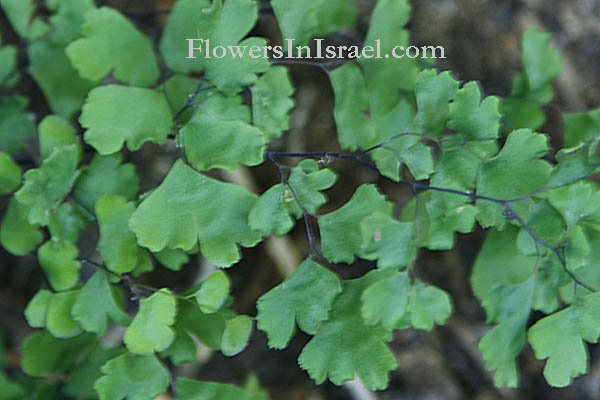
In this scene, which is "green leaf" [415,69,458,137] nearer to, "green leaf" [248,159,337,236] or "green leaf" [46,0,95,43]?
"green leaf" [248,159,337,236]

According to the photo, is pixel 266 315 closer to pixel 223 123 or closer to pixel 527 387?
pixel 223 123

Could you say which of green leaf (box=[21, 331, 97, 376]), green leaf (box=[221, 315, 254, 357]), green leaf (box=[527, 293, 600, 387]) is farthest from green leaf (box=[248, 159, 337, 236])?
green leaf (box=[21, 331, 97, 376])

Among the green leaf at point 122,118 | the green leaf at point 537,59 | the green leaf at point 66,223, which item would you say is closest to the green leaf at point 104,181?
the green leaf at point 66,223

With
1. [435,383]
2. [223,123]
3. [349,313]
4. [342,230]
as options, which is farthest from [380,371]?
[435,383]

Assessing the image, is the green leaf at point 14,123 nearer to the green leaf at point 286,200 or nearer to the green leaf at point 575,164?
the green leaf at point 286,200

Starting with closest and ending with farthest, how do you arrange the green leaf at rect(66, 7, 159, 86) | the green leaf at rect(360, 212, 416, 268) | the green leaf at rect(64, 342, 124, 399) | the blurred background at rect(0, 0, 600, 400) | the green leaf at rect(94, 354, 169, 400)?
the green leaf at rect(360, 212, 416, 268), the green leaf at rect(94, 354, 169, 400), the green leaf at rect(66, 7, 159, 86), the green leaf at rect(64, 342, 124, 399), the blurred background at rect(0, 0, 600, 400)

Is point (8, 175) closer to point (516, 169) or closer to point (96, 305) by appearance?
point (96, 305)
